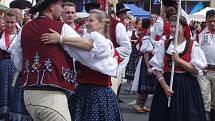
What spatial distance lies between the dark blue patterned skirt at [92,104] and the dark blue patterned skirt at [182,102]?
1.11 metres

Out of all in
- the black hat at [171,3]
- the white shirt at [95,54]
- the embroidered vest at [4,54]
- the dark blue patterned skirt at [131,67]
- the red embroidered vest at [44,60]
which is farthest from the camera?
the dark blue patterned skirt at [131,67]

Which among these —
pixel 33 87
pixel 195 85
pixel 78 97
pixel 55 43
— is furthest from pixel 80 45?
pixel 195 85

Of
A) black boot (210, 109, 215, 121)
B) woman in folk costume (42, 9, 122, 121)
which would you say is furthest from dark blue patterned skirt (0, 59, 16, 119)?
woman in folk costume (42, 9, 122, 121)

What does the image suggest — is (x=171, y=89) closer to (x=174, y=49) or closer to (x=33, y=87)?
(x=174, y=49)

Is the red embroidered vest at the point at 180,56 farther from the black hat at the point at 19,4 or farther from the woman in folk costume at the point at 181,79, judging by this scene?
the black hat at the point at 19,4

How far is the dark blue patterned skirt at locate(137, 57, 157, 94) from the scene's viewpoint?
908 centimetres

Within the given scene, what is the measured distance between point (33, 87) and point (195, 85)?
227cm

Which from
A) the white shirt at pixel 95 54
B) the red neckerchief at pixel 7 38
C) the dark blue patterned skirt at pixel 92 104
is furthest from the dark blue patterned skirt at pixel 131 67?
the white shirt at pixel 95 54

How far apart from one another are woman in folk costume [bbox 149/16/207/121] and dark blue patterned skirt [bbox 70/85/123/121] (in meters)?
1.09

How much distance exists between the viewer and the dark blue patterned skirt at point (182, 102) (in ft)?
18.0

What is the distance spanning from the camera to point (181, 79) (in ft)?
18.1

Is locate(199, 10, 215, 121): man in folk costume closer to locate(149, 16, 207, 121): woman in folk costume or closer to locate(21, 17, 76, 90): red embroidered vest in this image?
locate(149, 16, 207, 121): woman in folk costume

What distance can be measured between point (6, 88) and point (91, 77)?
3.13 meters

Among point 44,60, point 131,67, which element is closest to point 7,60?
point 44,60
